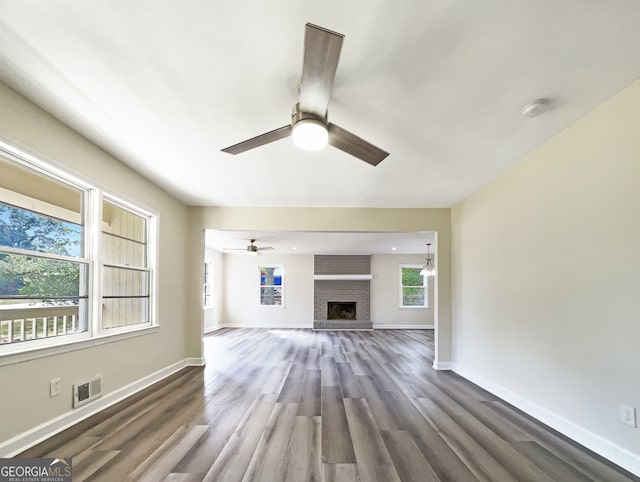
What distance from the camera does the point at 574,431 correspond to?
244cm

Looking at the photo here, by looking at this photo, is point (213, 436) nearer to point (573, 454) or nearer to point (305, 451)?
point (305, 451)

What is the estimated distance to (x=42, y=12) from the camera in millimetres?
1464

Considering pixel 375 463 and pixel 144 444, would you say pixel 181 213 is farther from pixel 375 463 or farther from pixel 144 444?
pixel 375 463

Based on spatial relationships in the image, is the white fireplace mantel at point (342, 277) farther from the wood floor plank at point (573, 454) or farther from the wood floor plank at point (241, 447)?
the wood floor plank at point (573, 454)

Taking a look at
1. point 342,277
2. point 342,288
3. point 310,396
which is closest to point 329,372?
point 310,396

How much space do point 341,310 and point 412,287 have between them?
2.34 metres

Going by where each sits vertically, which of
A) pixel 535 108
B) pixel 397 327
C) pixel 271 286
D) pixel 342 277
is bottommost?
pixel 397 327

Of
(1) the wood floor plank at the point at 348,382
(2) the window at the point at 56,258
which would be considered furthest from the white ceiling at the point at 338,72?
(1) the wood floor plank at the point at 348,382

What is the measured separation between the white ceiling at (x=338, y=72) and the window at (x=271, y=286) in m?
7.26

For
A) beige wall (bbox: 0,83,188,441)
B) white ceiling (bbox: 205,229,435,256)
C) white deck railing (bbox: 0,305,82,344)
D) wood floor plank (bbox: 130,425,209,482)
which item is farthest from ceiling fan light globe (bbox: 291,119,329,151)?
white ceiling (bbox: 205,229,435,256)

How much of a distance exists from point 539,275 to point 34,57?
395 centimetres

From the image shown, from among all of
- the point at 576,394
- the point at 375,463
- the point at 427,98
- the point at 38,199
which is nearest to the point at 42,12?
the point at 38,199

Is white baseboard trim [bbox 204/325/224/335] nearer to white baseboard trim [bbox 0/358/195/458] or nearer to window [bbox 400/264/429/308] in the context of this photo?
white baseboard trim [bbox 0/358/195/458]

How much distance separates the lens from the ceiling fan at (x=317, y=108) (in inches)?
49.1
